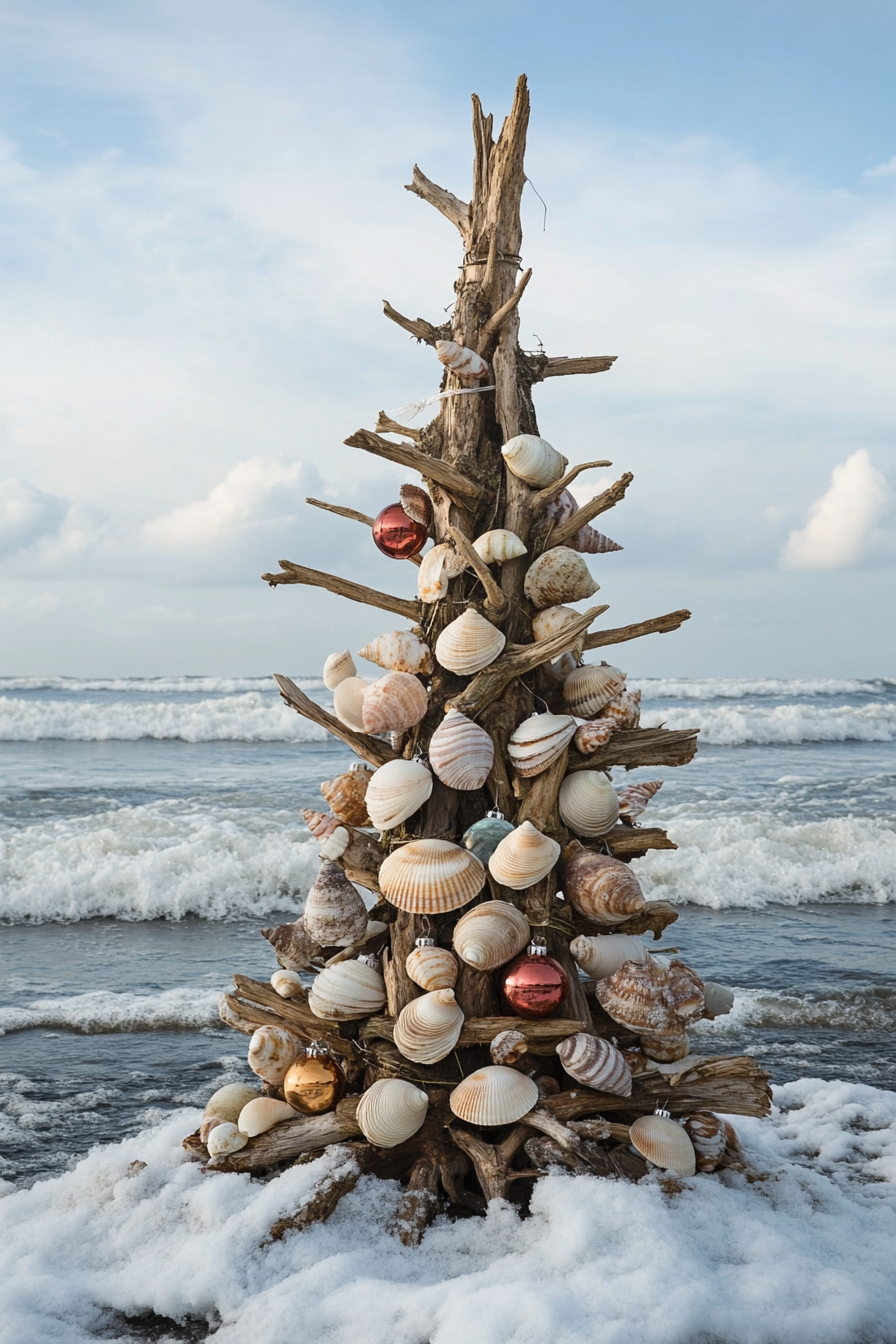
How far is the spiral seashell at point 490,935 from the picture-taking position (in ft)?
9.97

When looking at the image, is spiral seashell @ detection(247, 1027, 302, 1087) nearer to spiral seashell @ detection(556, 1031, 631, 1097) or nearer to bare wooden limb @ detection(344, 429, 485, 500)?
spiral seashell @ detection(556, 1031, 631, 1097)

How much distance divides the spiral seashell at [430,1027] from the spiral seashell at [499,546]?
4.71 ft

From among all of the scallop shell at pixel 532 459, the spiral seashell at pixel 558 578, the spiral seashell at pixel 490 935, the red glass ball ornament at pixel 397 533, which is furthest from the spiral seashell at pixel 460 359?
the spiral seashell at pixel 490 935

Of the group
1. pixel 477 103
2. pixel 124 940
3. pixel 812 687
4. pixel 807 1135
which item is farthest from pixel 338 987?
pixel 812 687

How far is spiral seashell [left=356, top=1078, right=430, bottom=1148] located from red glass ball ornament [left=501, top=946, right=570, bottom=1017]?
416 millimetres

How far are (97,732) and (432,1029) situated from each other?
22.1 m

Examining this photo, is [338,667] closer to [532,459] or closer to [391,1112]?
[532,459]

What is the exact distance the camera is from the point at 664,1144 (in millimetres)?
3113

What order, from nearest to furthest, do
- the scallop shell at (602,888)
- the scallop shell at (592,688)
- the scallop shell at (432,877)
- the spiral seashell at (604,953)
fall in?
the scallop shell at (432,877)
the scallop shell at (602,888)
the spiral seashell at (604,953)
the scallop shell at (592,688)

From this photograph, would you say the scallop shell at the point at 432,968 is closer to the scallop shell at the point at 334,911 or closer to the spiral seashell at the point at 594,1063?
the scallop shell at the point at 334,911

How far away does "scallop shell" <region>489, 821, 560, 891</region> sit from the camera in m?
3.03

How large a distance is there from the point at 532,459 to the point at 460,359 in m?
0.47

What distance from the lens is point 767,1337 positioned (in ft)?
8.03

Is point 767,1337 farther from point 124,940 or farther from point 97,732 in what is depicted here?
point 97,732
